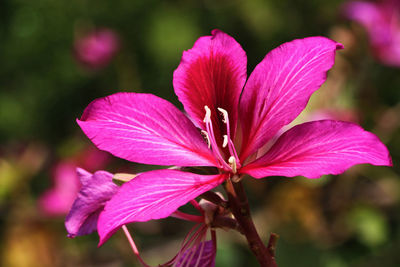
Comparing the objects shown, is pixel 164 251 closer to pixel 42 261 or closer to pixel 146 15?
pixel 42 261

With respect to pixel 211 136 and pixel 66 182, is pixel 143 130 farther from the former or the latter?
pixel 66 182

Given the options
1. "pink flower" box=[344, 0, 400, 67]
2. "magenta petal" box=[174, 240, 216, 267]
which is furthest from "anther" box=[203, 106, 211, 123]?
"pink flower" box=[344, 0, 400, 67]

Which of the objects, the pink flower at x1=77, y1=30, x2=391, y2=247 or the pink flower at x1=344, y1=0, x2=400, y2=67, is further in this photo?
the pink flower at x1=344, y1=0, x2=400, y2=67

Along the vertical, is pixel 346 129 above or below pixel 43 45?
above

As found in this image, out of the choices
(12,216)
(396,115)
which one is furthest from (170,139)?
(12,216)

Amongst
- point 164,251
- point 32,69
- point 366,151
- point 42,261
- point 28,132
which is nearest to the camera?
point 366,151

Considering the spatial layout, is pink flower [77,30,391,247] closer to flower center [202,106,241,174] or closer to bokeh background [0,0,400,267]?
flower center [202,106,241,174]

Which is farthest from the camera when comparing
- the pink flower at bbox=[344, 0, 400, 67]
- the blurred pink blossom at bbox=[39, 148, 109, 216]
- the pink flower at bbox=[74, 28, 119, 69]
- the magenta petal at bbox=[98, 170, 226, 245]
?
the pink flower at bbox=[74, 28, 119, 69]
